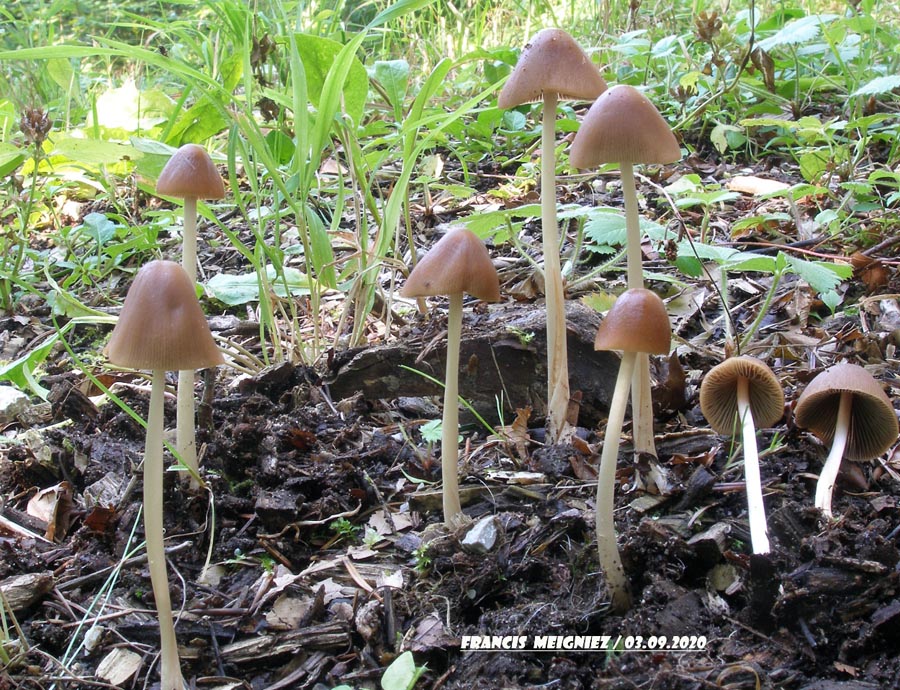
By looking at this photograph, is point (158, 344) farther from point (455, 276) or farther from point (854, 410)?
point (854, 410)

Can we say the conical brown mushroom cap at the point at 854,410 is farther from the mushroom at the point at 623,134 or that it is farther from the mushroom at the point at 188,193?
the mushroom at the point at 188,193

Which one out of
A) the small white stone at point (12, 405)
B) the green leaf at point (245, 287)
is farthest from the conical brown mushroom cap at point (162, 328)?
the small white stone at point (12, 405)

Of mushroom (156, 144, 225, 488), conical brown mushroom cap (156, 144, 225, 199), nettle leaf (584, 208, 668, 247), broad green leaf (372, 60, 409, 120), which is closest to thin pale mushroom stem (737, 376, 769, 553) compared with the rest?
nettle leaf (584, 208, 668, 247)

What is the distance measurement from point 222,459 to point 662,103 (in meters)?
4.20

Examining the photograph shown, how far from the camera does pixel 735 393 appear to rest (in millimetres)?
2371

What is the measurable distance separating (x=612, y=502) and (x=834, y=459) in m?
0.77

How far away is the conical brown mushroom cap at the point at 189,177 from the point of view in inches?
86.4

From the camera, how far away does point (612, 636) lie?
1759 millimetres

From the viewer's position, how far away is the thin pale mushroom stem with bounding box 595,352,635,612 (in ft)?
5.92

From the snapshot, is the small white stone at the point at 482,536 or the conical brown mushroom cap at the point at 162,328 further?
the small white stone at the point at 482,536

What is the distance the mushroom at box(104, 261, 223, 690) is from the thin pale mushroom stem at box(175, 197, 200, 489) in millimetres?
592

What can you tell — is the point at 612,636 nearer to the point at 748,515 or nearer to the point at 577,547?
the point at 577,547

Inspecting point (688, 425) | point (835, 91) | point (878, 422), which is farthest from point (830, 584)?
point (835, 91)

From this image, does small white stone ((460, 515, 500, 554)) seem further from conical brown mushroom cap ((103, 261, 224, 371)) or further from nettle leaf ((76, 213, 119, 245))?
nettle leaf ((76, 213, 119, 245))
